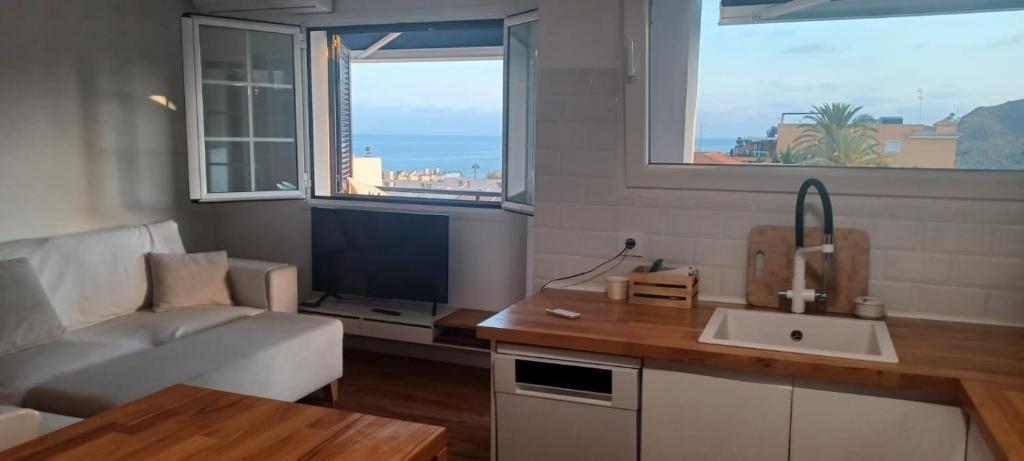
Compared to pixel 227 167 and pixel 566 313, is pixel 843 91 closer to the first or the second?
pixel 566 313

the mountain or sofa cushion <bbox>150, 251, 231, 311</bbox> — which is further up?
the mountain

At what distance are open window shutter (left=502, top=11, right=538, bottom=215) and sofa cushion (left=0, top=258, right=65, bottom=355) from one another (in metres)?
2.29

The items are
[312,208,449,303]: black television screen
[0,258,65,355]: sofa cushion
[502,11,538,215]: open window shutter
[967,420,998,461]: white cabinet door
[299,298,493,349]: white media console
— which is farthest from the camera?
[312,208,449,303]: black television screen

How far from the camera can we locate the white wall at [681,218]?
239cm

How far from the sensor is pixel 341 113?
5039 millimetres

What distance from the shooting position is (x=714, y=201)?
268 centimetres

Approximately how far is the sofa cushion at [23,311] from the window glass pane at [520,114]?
7.58 ft

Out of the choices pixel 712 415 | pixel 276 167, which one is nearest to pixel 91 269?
pixel 276 167

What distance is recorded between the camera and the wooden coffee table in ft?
4.37

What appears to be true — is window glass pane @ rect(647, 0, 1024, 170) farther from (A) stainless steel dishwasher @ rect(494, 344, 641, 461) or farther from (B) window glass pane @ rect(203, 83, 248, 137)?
(B) window glass pane @ rect(203, 83, 248, 137)

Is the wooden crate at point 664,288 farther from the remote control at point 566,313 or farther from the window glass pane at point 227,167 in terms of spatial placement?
the window glass pane at point 227,167

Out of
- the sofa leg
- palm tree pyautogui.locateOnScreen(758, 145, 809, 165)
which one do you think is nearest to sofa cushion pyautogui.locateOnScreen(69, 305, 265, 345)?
the sofa leg

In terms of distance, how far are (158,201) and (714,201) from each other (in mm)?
3651

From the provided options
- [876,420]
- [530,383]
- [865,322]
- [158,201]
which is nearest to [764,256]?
[865,322]
